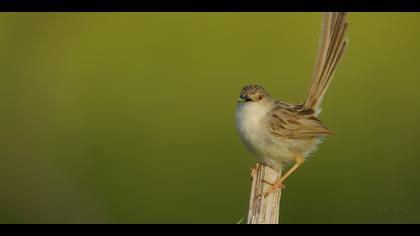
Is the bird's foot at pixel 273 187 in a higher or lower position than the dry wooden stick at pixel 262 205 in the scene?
higher

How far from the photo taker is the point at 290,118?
211 inches

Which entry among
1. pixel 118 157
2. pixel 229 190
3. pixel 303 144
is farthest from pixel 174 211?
pixel 303 144

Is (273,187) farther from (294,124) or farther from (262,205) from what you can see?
(294,124)

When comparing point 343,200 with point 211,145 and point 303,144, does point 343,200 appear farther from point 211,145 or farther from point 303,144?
point 303,144

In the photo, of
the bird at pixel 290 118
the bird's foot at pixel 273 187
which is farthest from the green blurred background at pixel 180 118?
the bird's foot at pixel 273 187

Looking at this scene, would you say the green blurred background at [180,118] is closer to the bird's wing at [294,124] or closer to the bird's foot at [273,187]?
the bird's wing at [294,124]

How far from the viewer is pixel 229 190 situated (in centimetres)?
782

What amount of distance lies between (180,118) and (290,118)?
3979 millimetres

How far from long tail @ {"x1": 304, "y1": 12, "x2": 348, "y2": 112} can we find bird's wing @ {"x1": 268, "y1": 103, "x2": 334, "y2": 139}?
19 cm

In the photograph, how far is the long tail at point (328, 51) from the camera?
17.9 feet

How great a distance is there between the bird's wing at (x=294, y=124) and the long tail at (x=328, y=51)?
0.19 meters

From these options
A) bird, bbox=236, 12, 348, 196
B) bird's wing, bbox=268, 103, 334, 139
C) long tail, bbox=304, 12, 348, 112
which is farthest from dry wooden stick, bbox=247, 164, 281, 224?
long tail, bbox=304, 12, 348, 112

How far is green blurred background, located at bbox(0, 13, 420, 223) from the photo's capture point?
783cm

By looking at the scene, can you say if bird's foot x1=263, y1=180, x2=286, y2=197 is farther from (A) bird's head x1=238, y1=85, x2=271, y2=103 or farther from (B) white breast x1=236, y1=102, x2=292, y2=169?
(A) bird's head x1=238, y1=85, x2=271, y2=103
